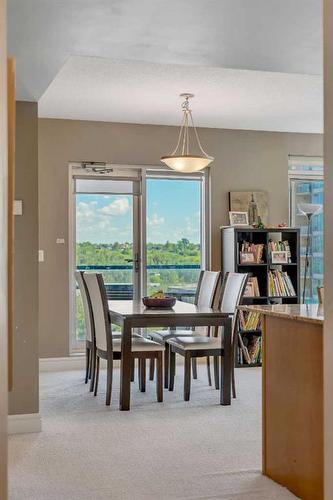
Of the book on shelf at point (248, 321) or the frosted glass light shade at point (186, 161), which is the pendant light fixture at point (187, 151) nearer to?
the frosted glass light shade at point (186, 161)

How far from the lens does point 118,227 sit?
24.7 feet

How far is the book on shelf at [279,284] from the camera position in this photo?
7504 millimetres

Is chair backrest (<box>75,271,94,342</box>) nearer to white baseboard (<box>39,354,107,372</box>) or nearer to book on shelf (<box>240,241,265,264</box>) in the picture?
white baseboard (<box>39,354,107,372</box>)

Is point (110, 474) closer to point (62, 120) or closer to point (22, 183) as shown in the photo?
point (22, 183)

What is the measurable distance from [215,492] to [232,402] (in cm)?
213

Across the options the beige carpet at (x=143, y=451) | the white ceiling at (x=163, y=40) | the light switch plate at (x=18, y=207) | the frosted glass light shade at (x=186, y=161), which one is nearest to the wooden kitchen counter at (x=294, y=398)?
the beige carpet at (x=143, y=451)

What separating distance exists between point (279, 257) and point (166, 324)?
261 centimetres

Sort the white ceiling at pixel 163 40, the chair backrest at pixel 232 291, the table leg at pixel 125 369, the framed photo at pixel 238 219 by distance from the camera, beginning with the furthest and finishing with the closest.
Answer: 1. the framed photo at pixel 238 219
2. the chair backrest at pixel 232 291
3. the table leg at pixel 125 369
4. the white ceiling at pixel 163 40

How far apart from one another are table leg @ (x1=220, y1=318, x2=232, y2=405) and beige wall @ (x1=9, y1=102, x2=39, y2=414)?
154 cm

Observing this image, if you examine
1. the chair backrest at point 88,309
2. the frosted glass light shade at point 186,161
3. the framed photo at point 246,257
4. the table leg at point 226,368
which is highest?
the frosted glass light shade at point 186,161

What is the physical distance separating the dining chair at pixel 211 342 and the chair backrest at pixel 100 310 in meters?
0.63

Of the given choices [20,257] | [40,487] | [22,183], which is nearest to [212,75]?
[22,183]

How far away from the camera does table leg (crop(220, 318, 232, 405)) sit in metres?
5.38

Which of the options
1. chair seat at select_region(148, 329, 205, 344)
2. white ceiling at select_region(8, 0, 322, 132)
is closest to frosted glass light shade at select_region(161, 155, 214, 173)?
white ceiling at select_region(8, 0, 322, 132)
